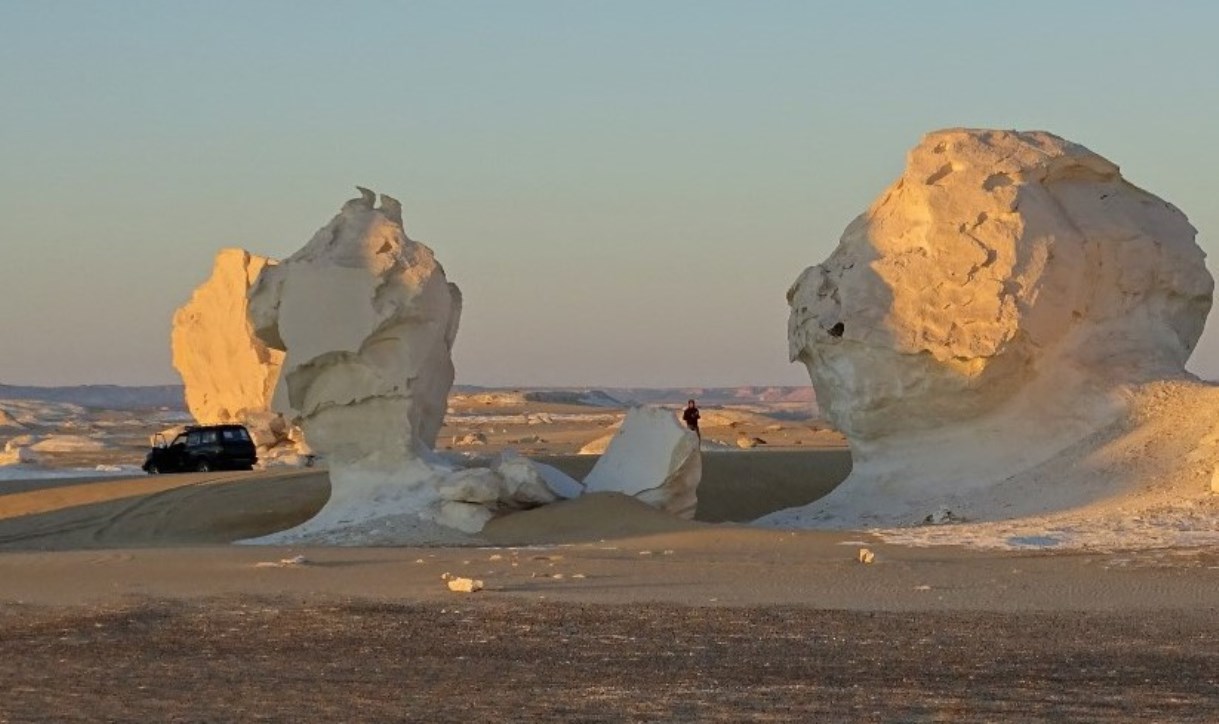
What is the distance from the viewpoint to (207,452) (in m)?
37.5

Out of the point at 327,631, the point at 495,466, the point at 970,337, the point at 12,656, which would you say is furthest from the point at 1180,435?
the point at 12,656

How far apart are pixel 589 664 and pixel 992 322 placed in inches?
491

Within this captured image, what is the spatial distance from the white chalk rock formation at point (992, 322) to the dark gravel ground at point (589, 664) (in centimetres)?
904

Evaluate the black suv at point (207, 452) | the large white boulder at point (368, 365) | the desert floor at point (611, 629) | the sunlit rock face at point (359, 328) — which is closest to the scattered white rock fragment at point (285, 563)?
the desert floor at point (611, 629)

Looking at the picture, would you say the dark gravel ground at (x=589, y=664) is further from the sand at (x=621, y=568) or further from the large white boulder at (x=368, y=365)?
the large white boulder at (x=368, y=365)

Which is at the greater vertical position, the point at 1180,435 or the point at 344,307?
the point at 344,307

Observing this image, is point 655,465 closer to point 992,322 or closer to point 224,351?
point 992,322

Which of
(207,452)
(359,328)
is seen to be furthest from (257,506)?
(207,452)

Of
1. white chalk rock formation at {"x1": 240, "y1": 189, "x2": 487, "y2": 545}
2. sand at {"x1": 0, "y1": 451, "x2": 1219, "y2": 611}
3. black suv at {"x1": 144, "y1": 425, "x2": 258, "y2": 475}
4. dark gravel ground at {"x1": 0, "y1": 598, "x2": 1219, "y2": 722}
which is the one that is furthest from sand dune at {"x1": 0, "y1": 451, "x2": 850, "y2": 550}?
dark gravel ground at {"x1": 0, "y1": 598, "x2": 1219, "y2": 722}

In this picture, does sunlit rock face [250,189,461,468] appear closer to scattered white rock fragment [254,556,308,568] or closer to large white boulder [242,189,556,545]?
large white boulder [242,189,556,545]

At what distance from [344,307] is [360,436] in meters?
1.69

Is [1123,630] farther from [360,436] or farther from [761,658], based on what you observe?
[360,436]

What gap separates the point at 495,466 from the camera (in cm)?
2391

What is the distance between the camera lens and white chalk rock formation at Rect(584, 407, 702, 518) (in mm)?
23891
